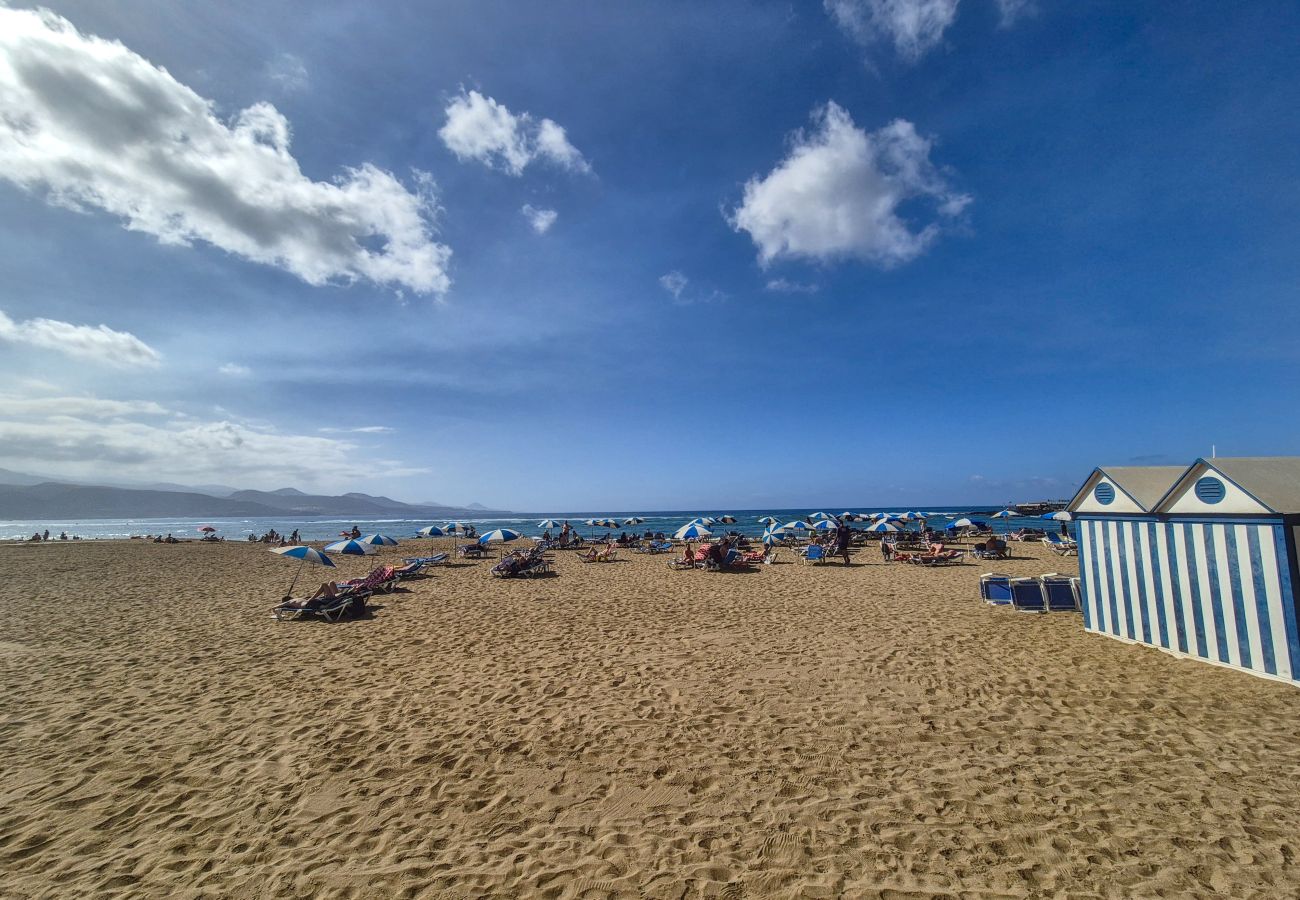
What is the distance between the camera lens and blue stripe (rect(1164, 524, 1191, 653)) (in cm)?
757

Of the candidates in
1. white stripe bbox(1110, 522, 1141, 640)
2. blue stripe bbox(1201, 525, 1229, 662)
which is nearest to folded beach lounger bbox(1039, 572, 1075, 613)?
white stripe bbox(1110, 522, 1141, 640)

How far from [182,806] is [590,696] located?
3894mm

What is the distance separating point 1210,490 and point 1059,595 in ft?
15.3

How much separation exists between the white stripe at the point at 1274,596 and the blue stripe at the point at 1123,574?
1886mm

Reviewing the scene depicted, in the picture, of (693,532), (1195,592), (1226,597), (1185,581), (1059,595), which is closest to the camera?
(1226,597)

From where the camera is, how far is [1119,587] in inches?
339

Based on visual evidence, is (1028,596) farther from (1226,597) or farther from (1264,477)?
(1264,477)

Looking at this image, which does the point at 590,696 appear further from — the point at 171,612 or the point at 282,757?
the point at 171,612

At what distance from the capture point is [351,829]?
3.97 m

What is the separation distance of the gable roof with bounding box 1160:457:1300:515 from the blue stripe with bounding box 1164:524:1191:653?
2.06 feet

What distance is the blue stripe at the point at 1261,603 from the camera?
258 inches

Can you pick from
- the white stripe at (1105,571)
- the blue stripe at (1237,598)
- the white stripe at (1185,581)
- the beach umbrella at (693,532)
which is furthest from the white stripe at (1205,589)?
the beach umbrella at (693,532)

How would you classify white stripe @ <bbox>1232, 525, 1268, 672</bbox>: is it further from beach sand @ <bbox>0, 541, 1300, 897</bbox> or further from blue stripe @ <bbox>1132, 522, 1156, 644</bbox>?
blue stripe @ <bbox>1132, 522, 1156, 644</bbox>

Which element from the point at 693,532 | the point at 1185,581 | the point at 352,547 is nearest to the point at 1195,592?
the point at 1185,581
